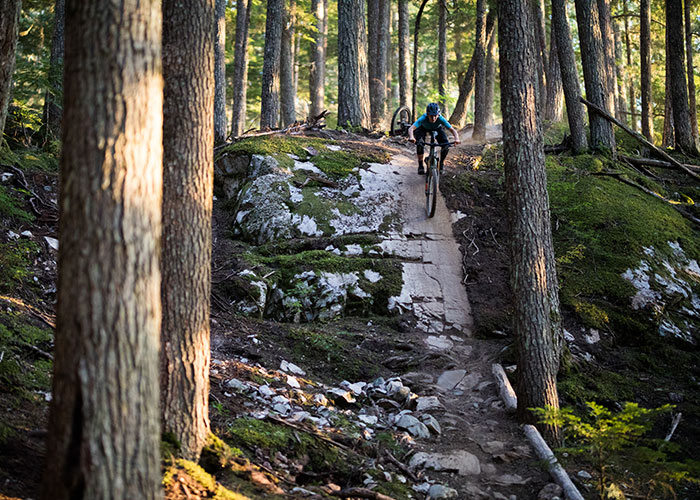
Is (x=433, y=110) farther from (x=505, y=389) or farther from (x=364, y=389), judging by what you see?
(x=364, y=389)

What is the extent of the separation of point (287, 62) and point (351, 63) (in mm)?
7720

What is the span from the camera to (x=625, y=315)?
8.02 meters

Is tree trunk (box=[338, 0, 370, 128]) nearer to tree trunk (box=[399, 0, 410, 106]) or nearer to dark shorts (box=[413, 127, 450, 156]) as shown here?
dark shorts (box=[413, 127, 450, 156])

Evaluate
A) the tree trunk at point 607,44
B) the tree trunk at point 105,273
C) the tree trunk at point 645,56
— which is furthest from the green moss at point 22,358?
the tree trunk at point 645,56

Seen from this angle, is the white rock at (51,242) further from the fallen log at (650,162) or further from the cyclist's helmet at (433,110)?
the fallen log at (650,162)

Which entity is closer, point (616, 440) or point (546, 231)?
point (616, 440)

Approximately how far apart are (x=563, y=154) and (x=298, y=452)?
10.2m

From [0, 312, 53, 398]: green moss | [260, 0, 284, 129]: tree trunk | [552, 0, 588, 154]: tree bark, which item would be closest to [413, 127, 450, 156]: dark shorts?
[552, 0, 588, 154]: tree bark

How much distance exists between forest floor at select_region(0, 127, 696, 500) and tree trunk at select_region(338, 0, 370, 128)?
14.9 feet

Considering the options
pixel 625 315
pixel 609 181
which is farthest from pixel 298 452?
pixel 609 181

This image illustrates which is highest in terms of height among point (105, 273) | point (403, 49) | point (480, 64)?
point (403, 49)

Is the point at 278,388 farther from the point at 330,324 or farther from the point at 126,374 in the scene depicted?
the point at 126,374

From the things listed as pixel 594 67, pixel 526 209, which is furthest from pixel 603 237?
pixel 594 67

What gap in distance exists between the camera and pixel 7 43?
492 cm
